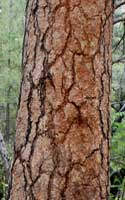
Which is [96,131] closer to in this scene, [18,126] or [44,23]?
[18,126]

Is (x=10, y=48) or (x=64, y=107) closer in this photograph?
(x=64, y=107)

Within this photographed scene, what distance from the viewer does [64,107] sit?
1279 millimetres

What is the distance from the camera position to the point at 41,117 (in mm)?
1284

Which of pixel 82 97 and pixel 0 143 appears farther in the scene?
pixel 0 143

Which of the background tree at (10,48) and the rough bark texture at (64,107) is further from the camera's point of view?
the background tree at (10,48)

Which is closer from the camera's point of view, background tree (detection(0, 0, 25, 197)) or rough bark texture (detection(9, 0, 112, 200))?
rough bark texture (detection(9, 0, 112, 200))

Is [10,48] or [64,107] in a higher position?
[10,48]

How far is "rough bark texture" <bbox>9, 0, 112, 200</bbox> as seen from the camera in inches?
49.4

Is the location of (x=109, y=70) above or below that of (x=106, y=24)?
below

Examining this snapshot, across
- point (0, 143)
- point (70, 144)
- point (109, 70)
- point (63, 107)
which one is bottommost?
point (0, 143)

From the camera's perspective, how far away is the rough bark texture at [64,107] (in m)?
1.25

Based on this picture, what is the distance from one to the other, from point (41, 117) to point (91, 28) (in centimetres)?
34

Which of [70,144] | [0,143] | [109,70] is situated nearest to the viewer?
[70,144]

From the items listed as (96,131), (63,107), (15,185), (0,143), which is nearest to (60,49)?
(63,107)
